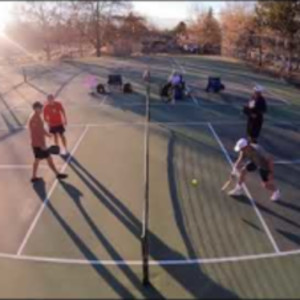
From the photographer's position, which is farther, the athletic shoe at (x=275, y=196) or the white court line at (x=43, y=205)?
the athletic shoe at (x=275, y=196)

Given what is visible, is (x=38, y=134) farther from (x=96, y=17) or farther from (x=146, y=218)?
(x=96, y=17)

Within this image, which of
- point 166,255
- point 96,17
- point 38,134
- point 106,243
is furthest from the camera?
point 96,17

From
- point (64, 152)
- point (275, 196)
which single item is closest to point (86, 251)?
point (275, 196)

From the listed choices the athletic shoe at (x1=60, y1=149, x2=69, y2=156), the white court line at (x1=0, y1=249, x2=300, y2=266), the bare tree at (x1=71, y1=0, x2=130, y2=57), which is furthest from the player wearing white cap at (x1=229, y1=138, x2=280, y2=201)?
the bare tree at (x1=71, y1=0, x2=130, y2=57)

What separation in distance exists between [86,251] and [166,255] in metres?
1.28

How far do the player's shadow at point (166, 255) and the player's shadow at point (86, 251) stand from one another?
79 centimetres

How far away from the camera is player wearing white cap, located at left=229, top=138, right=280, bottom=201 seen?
971 centimetres

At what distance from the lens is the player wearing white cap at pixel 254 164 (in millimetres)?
9711

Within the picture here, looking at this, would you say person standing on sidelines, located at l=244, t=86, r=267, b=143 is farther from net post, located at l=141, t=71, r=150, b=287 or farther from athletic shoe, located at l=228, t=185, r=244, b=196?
athletic shoe, located at l=228, t=185, r=244, b=196

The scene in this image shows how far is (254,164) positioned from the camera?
10047 mm

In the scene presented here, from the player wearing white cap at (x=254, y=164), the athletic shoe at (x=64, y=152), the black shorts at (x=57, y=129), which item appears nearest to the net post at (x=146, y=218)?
the player wearing white cap at (x=254, y=164)

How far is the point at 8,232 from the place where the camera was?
903 centimetres

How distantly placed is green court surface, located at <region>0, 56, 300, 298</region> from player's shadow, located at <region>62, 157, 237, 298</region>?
0.06ft

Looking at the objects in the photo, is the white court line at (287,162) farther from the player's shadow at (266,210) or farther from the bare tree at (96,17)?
the bare tree at (96,17)
